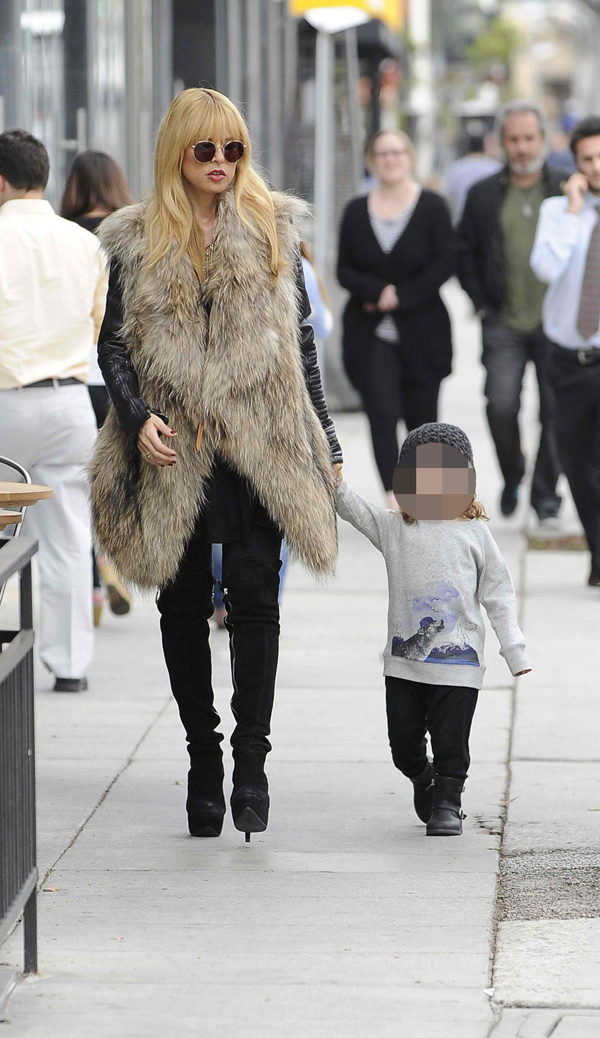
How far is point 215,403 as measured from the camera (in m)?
4.51

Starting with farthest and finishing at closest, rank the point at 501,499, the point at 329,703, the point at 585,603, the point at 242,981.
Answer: the point at 501,499 → the point at 585,603 → the point at 329,703 → the point at 242,981

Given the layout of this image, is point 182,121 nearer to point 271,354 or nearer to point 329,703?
point 271,354

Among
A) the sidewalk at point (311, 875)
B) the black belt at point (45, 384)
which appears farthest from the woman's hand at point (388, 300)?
the black belt at point (45, 384)

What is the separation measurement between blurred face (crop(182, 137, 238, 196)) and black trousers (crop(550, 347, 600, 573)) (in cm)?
379

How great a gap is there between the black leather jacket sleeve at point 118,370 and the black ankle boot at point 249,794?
2.92ft

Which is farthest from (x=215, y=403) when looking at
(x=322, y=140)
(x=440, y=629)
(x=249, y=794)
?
(x=322, y=140)

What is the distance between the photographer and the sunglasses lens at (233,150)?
4.54 meters

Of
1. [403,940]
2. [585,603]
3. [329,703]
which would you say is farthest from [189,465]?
[585,603]

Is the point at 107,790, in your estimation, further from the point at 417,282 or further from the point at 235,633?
the point at 417,282

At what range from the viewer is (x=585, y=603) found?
8219 millimetres

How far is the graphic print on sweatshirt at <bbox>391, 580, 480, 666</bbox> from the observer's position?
4.70m

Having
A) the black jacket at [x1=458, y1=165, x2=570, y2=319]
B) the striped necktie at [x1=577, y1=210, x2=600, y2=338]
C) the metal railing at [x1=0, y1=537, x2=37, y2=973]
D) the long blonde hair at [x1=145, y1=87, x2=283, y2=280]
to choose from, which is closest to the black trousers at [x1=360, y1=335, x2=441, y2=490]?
the black jacket at [x1=458, y1=165, x2=570, y2=319]

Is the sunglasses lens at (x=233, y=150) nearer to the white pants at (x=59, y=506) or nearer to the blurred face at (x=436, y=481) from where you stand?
the blurred face at (x=436, y=481)

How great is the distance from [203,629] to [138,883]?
2.26 feet
